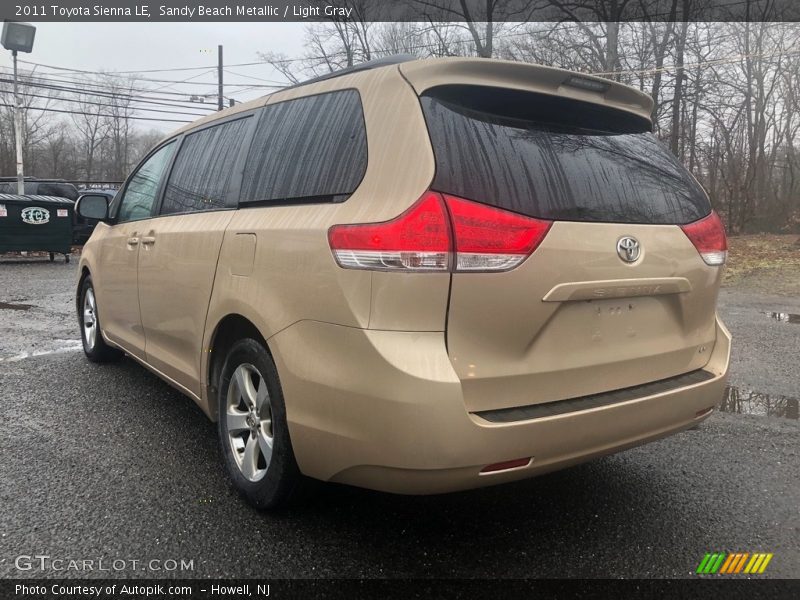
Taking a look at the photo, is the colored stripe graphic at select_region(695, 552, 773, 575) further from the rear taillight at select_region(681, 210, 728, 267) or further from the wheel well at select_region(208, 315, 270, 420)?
the wheel well at select_region(208, 315, 270, 420)

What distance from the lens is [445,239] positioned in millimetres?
1925

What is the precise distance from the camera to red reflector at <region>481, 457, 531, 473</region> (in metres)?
1.96

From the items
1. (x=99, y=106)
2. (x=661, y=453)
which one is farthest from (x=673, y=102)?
(x=99, y=106)

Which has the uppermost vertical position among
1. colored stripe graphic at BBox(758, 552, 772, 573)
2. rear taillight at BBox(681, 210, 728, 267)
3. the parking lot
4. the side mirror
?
rear taillight at BBox(681, 210, 728, 267)

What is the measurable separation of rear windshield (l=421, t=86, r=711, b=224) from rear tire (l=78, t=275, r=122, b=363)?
3681 millimetres

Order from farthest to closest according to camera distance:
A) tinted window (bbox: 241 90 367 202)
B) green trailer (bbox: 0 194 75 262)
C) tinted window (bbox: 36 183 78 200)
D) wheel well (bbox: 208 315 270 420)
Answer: tinted window (bbox: 36 183 78 200), green trailer (bbox: 0 194 75 262), wheel well (bbox: 208 315 270 420), tinted window (bbox: 241 90 367 202)

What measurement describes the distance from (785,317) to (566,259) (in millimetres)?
7666

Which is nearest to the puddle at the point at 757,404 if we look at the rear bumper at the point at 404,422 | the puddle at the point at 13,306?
the rear bumper at the point at 404,422

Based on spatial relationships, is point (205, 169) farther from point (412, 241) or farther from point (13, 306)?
point (13, 306)

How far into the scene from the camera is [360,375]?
196 centimetres

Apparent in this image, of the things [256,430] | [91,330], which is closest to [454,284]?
[256,430]

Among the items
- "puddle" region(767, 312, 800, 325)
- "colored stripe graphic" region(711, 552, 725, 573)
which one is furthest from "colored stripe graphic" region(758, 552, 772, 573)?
"puddle" region(767, 312, 800, 325)

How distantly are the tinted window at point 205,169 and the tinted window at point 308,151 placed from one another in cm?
21

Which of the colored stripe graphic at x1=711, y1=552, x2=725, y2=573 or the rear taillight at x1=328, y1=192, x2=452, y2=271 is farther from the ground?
the rear taillight at x1=328, y1=192, x2=452, y2=271
